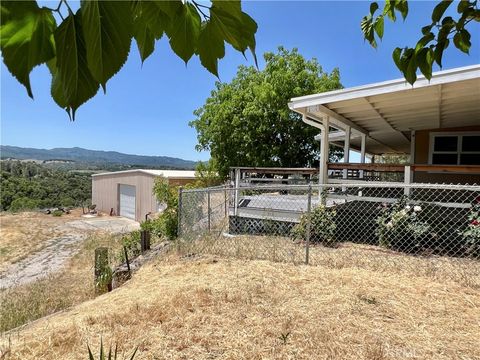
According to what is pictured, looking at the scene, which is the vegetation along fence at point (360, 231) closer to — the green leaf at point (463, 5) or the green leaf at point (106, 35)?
the green leaf at point (463, 5)

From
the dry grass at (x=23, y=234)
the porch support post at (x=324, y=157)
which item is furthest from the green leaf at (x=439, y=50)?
the dry grass at (x=23, y=234)

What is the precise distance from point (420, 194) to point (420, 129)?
13.2 feet

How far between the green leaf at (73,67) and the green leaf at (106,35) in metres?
0.02

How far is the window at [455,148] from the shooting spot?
955 centimetres

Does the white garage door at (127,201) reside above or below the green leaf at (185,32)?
below

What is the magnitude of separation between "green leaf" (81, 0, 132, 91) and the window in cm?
1109

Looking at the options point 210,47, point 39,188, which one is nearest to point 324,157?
point 210,47

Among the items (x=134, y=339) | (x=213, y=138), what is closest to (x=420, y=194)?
(x=134, y=339)

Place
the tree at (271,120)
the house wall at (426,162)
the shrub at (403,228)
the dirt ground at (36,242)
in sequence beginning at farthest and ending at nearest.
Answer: the tree at (271,120), the dirt ground at (36,242), the house wall at (426,162), the shrub at (403,228)

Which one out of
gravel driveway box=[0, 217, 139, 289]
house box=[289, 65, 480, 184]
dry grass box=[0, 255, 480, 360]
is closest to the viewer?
dry grass box=[0, 255, 480, 360]

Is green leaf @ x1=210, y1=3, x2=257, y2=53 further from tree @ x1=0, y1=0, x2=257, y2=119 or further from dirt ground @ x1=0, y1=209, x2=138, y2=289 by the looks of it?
dirt ground @ x1=0, y1=209, x2=138, y2=289

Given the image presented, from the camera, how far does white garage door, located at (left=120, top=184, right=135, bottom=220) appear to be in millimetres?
25086

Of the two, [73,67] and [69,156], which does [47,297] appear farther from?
[69,156]

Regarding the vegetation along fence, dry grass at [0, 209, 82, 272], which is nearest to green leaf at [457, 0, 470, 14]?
the vegetation along fence
